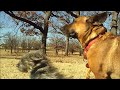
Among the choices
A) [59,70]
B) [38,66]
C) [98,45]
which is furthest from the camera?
[98,45]

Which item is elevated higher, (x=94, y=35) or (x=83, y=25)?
(x=83, y=25)

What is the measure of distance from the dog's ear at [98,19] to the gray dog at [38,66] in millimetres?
1976

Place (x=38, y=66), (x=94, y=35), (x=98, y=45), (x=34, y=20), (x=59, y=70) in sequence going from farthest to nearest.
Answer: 1. (x=34, y=20)
2. (x=94, y=35)
3. (x=98, y=45)
4. (x=59, y=70)
5. (x=38, y=66)

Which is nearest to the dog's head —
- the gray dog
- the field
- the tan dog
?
the tan dog

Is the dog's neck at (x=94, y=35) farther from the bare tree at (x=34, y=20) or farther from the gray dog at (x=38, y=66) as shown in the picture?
the bare tree at (x=34, y=20)

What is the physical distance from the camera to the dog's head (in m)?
4.09

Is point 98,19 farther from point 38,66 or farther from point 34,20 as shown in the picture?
point 34,20

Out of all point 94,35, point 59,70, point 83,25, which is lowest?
point 59,70

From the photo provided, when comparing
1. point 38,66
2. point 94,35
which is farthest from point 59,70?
point 94,35

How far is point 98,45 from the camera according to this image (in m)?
4.02

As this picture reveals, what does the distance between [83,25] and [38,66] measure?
7.23 ft
